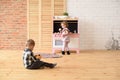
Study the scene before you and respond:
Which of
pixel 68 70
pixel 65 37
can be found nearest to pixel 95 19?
pixel 65 37

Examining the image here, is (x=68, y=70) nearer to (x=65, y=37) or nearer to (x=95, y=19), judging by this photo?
(x=65, y=37)

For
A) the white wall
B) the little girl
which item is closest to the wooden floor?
the little girl

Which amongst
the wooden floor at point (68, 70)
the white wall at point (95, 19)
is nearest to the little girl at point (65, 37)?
the white wall at point (95, 19)

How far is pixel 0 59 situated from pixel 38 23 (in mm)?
1882

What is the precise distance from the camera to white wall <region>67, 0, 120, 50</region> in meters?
7.02

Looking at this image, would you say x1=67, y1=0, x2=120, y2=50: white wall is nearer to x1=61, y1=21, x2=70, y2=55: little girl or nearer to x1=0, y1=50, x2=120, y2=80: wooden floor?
x1=61, y1=21, x2=70, y2=55: little girl

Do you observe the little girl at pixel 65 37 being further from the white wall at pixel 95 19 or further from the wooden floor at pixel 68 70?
the wooden floor at pixel 68 70

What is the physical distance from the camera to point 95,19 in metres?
7.05

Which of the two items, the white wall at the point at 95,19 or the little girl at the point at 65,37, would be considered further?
the white wall at the point at 95,19

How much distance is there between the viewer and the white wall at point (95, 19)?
23.0 feet

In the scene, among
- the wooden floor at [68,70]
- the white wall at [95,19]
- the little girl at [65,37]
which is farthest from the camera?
the white wall at [95,19]

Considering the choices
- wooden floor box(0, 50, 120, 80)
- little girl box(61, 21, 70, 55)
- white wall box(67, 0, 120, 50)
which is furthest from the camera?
white wall box(67, 0, 120, 50)

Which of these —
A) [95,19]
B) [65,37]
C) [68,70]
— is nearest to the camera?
[68,70]

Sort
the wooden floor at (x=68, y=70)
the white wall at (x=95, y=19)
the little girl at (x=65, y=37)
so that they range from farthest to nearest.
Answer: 1. the white wall at (x=95, y=19)
2. the little girl at (x=65, y=37)
3. the wooden floor at (x=68, y=70)
